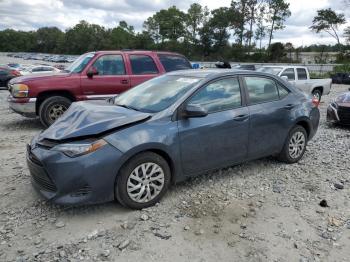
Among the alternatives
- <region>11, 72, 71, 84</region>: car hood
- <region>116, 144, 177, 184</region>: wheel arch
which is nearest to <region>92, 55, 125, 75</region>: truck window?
<region>11, 72, 71, 84</region>: car hood

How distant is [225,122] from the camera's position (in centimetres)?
453

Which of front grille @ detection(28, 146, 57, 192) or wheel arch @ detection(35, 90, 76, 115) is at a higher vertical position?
wheel arch @ detection(35, 90, 76, 115)

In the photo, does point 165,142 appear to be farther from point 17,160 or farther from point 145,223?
point 17,160

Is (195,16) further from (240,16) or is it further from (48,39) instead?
(48,39)

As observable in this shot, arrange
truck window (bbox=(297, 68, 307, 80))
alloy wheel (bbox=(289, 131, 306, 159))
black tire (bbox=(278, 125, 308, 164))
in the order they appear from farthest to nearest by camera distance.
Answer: truck window (bbox=(297, 68, 307, 80))
alloy wheel (bbox=(289, 131, 306, 159))
black tire (bbox=(278, 125, 308, 164))

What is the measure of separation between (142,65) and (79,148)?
529cm

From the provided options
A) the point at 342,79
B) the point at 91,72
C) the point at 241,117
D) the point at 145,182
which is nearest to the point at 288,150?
the point at 241,117

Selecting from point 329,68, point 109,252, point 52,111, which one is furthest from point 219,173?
point 329,68

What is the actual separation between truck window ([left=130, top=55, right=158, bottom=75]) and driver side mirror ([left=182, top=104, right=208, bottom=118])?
180 inches

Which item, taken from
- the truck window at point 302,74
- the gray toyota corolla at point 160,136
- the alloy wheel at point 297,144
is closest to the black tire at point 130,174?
the gray toyota corolla at point 160,136

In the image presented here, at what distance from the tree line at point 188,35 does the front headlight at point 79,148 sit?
56159 millimetres

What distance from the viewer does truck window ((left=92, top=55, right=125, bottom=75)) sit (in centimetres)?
823

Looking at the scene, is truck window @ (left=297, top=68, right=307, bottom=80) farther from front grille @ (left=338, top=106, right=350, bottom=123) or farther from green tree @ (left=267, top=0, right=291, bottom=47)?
green tree @ (left=267, top=0, right=291, bottom=47)

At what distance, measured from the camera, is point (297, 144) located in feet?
18.6
